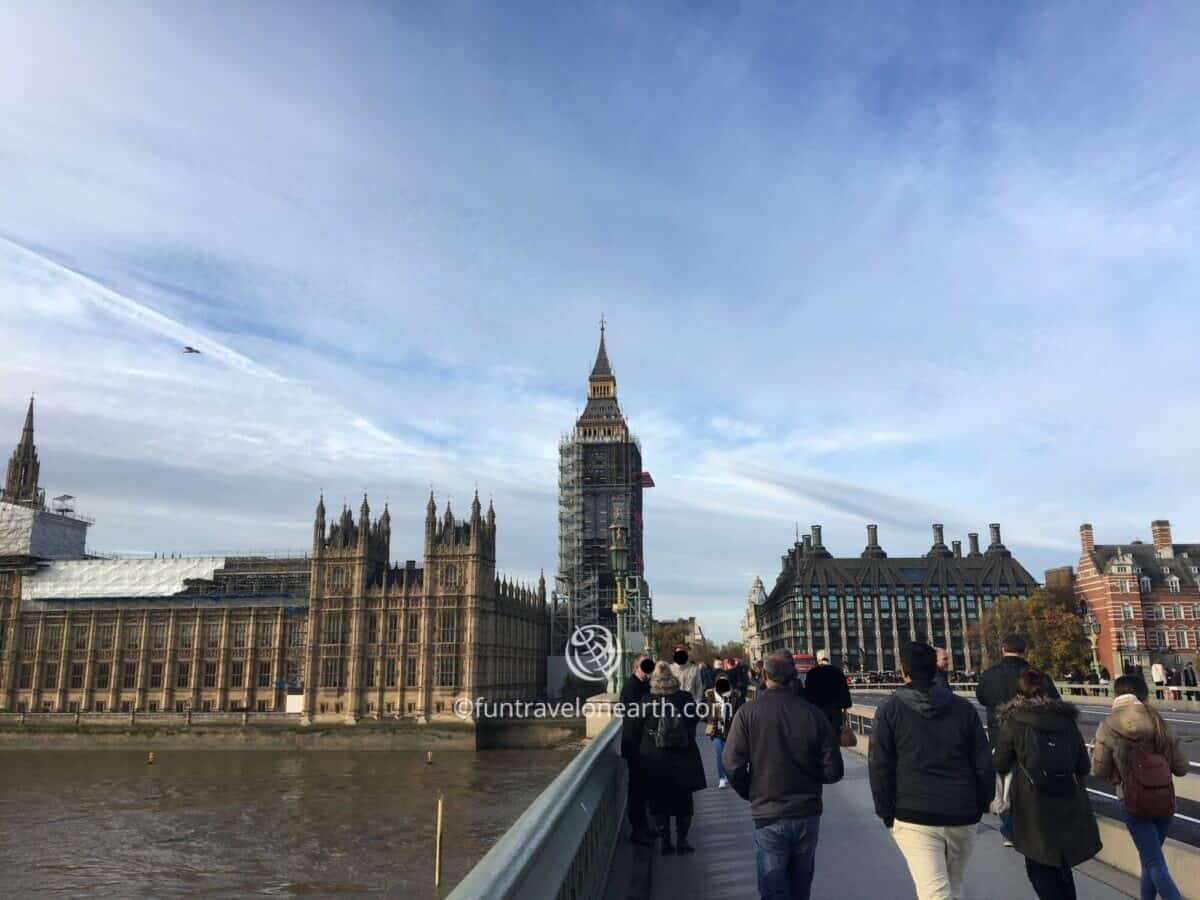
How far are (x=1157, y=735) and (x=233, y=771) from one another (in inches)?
2717

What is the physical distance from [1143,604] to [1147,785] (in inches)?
3349

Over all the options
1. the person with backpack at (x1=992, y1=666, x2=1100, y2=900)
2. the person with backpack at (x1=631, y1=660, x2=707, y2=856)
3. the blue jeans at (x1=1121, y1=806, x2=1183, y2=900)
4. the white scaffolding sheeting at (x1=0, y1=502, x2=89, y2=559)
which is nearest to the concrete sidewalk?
the person with backpack at (x1=631, y1=660, x2=707, y2=856)

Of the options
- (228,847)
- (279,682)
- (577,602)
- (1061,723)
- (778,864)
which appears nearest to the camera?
(1061,723)

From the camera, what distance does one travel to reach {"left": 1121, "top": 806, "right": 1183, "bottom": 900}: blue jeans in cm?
664

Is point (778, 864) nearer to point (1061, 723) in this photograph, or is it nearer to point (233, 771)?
point (1061, 723)

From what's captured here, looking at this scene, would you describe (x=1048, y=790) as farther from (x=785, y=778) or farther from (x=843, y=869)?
(x=843, y=869)

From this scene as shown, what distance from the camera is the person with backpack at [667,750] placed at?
892cm

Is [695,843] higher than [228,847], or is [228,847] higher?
[695,843]

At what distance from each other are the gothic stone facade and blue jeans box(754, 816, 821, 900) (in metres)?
113

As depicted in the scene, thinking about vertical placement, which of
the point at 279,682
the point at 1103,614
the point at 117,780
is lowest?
A: the point at 117,780

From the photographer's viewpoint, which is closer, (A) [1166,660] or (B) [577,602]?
(A) [1166,660]

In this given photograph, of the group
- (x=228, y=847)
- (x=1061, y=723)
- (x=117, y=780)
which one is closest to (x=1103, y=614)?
(x=228, y=847)

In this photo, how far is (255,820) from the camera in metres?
46.5

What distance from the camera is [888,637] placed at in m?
118
